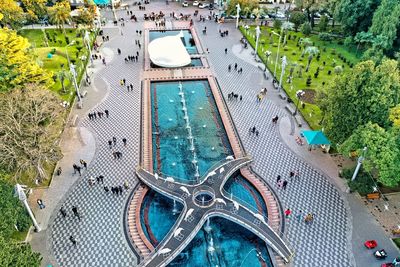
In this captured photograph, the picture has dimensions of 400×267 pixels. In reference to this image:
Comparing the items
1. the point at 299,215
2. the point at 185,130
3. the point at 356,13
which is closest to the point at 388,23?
the point at 356,13

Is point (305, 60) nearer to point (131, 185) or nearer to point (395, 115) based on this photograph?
point (395, 115)

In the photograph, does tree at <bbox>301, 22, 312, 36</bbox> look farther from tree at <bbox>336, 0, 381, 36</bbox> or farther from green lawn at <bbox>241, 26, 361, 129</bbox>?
tree at <bbox>336, 0, 381, 36</bbox>

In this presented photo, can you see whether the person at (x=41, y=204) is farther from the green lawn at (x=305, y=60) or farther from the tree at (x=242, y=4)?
the tree at (x=242, y=4)

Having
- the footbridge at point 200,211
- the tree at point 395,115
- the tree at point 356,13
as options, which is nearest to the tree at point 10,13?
the footbridge at point 200,211

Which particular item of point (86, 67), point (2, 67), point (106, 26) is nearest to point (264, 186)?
point (2, 67)

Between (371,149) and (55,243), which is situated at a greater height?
(371,149)

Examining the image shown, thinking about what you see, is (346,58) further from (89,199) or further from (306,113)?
(89,199)
